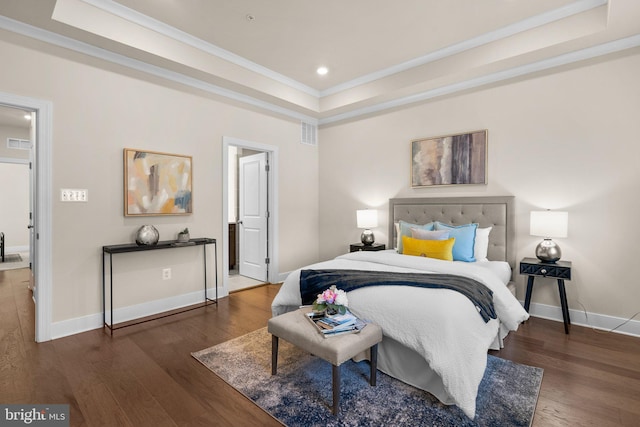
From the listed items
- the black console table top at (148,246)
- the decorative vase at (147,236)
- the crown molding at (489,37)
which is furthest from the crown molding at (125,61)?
the black console table top at (148,246)

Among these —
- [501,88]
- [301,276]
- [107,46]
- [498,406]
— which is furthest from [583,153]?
[107,46]

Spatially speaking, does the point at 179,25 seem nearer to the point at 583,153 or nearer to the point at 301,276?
the point at 301,276

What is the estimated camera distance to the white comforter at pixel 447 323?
181 cm

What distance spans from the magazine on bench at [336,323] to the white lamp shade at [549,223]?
84.7 inches

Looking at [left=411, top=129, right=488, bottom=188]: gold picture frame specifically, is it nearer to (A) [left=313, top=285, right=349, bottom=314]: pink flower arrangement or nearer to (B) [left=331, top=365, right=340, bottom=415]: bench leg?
(A) [left=313, top=285, right=349, bottom=314]: pink flower arrangement

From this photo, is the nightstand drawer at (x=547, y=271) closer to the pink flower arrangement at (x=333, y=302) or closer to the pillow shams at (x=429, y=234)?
the pillow shams at (x=429, y=234)

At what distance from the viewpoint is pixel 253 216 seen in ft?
16.9

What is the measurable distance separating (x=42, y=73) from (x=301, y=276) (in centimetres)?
287

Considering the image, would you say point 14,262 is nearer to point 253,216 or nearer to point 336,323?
point 253,216

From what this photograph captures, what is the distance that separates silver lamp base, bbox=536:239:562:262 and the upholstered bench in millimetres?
2100

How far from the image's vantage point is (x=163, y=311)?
3621 millimetres

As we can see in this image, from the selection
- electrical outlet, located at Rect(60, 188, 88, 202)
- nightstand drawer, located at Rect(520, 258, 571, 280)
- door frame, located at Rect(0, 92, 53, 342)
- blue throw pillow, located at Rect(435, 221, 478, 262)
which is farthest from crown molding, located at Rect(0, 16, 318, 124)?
nightstand drawer, located at Rect(520, 258, 571, 280)

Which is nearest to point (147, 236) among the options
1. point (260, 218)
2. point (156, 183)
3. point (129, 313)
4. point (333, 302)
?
point (156, 183)

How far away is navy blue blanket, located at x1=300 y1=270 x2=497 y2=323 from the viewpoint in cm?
223
